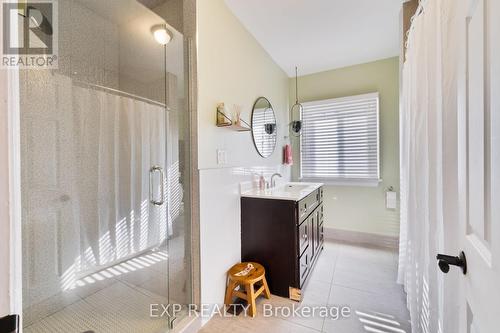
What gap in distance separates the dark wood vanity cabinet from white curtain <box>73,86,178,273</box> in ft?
2.35

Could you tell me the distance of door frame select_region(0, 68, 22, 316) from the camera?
1.24 feet

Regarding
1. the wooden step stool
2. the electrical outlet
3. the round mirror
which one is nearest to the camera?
the wooden step stool

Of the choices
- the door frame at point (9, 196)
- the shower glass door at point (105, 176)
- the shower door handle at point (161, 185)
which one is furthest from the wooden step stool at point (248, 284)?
the door frame at point (9, 196)

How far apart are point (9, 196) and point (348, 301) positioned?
218cm

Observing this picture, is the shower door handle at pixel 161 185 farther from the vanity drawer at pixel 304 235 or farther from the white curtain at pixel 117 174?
the vanity drawer at pixel 304 235

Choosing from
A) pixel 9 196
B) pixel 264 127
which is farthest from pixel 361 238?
pixel 9 196

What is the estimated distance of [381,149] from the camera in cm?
288

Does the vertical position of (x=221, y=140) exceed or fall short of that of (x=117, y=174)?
it exceeds it

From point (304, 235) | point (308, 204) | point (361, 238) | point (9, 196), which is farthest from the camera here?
point (361, 238)

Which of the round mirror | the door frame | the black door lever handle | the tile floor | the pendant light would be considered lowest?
the tile floor

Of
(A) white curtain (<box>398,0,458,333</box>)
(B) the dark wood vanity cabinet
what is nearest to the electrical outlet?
(B) the dark wood vanity cabinet

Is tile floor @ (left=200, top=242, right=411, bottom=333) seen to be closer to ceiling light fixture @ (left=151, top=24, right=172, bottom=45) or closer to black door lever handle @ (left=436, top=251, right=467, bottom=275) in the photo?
black door lever handle @ (left=436, top=251, right=467, bottom=275)

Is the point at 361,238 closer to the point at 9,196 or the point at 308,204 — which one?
the point at 308,204

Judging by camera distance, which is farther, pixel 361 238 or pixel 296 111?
pixel 296 111
